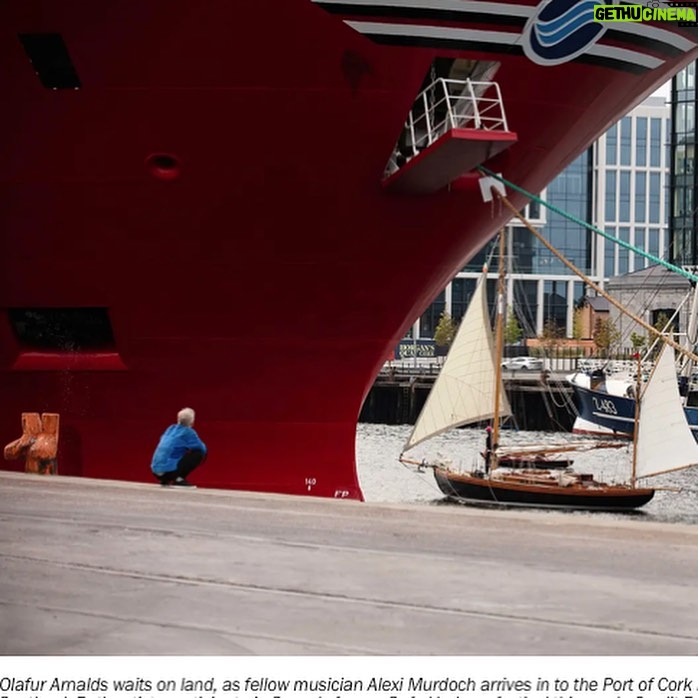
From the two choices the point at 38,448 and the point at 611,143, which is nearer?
the point at 38,448

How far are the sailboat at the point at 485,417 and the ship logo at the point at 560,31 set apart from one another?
1811 centimetres

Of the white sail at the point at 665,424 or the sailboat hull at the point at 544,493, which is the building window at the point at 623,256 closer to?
the white sail at the point at 665,424

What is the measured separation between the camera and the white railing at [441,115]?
13.3 metres

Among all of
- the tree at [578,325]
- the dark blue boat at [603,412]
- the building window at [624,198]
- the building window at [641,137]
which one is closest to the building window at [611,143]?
the building window at [641,137]

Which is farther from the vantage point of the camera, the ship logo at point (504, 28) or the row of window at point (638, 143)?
the row of window at point (638, 143)

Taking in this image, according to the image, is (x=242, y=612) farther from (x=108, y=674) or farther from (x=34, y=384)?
(x=34, y=384)

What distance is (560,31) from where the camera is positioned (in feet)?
45.0

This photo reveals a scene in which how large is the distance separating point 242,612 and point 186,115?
9633mm

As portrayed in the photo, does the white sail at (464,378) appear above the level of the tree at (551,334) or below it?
below

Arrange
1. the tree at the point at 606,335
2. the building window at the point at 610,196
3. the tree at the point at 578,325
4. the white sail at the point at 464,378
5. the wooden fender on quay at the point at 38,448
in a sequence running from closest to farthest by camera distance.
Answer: the wooden fender on quay at the point at 38,448 < the white sail at the point at 464,378 < the tree at the point at 606,335 < the tree at the point at 578,325 < the building window at the point at 610,196

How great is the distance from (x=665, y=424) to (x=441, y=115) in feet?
66.9

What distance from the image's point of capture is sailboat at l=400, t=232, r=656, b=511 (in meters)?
32.1

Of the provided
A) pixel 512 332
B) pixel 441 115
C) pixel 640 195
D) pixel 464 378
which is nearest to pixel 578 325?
pixel 512 332

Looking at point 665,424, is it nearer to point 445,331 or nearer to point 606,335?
point 606,335
